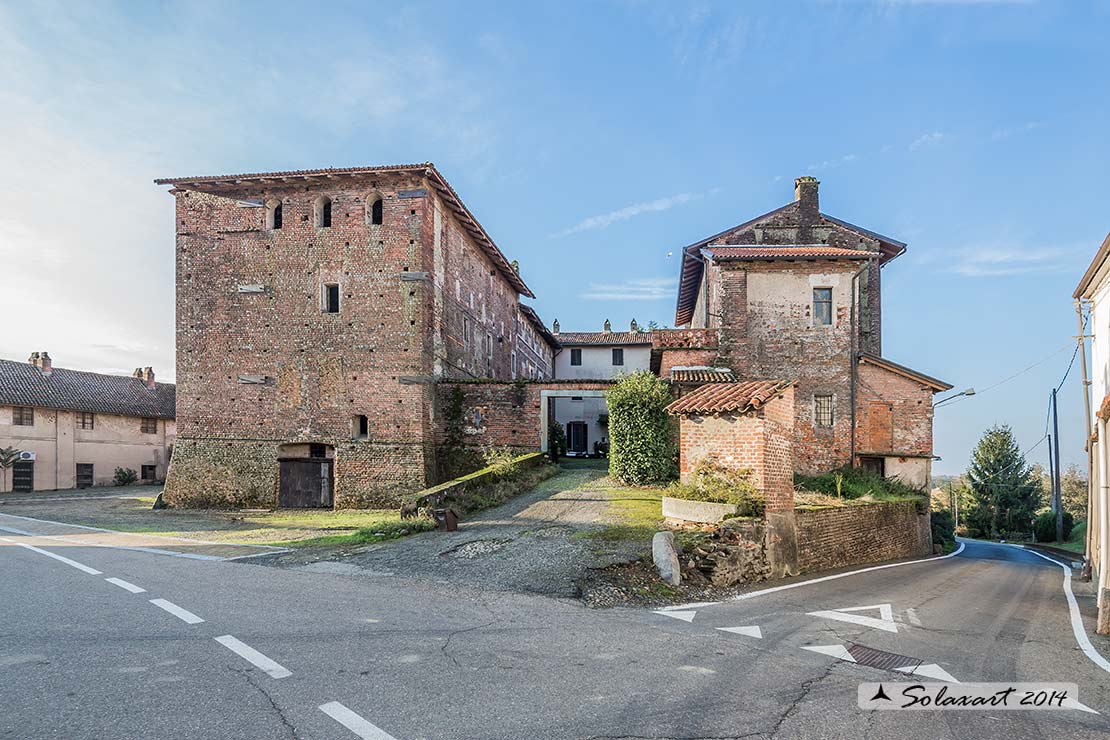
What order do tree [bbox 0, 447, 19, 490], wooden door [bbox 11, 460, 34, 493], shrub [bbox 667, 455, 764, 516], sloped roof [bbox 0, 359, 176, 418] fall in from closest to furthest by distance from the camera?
shrub [bbox 667, 455, 764, 516] < tree [bbox 0, 447, 19, 490] < wooden door [bbox 11, 460, 34, 493] < sloped roof [bbox 0, 359, 176, 418]

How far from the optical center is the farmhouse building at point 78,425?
33.8m

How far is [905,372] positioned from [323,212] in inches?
847

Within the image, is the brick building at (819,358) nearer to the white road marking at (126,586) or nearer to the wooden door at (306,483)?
the wooden door at (306,483)

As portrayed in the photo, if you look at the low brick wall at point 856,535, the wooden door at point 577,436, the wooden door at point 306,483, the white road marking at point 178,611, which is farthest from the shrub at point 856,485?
the wooden door at point 577,436

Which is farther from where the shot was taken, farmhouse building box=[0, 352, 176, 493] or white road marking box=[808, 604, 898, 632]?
farmhouse building box=[0, 352, 176, 493]

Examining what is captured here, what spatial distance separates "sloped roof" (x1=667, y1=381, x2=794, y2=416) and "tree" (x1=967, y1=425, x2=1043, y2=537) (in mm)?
37882

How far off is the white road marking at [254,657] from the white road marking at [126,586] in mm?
3042

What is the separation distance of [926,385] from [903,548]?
308 inches

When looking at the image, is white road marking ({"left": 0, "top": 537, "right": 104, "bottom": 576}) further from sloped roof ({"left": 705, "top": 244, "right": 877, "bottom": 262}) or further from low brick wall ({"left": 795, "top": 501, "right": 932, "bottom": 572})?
sloped roof ({"left": 705, "top": 244, "right": 877, "bottom": 262})

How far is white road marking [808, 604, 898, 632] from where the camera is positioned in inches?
316

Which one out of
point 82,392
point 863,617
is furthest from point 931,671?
point 82,392

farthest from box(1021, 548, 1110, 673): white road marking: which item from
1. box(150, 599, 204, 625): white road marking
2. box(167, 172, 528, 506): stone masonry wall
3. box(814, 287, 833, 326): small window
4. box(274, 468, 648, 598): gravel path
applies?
box(167, 172, 528, 506): stone masonry wall

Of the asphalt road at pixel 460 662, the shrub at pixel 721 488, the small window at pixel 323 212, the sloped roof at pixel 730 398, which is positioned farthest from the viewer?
the small window at pixel 323 212

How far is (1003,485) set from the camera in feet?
139
